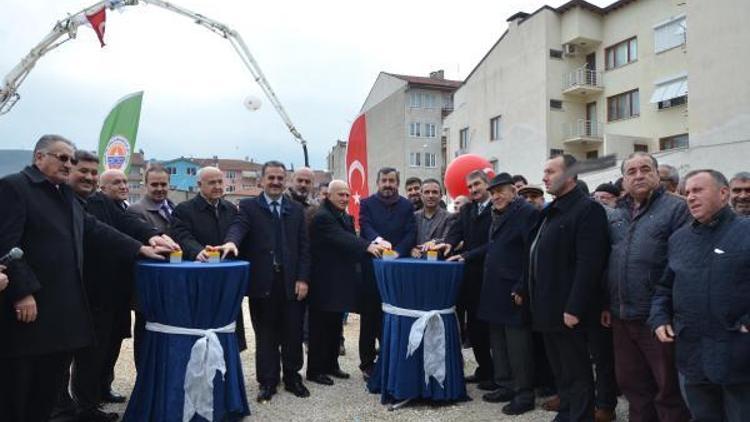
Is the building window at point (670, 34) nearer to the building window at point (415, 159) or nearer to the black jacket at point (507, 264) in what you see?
the building window at point (415, 159)

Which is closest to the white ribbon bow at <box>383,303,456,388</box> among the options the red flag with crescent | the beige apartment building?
the red flag with crescent

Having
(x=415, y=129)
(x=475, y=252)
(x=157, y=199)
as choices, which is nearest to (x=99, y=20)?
(x=157, y=199)

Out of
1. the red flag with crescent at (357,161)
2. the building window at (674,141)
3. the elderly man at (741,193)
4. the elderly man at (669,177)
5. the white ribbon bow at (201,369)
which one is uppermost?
the building window at (674,141)

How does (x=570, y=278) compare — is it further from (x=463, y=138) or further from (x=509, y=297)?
(x=463, y=138)

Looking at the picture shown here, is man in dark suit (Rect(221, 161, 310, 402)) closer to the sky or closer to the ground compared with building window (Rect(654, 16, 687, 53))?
closer to the ground

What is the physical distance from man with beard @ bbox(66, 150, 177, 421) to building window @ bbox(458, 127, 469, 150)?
88.3ft

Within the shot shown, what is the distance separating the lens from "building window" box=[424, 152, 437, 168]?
128 feet

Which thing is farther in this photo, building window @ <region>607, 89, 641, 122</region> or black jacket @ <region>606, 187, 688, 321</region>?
building window @ <region>607, 89, 641, 122</region>

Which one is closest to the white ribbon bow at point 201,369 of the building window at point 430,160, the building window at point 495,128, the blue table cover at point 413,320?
the blue table cover at point 413,320

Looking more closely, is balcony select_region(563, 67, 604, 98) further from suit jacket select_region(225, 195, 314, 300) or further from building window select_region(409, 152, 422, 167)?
suit jacket select_region(225, 195, 314, 300)

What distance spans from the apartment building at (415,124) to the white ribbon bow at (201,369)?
34124mm

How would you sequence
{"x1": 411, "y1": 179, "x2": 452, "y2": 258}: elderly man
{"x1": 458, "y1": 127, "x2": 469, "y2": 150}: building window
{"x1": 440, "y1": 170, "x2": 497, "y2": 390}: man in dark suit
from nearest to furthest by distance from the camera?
{"x1": 440, "y1": 170, "x2": 497, "y2": 390}: man in dark suit → {"x1": 411, "y1": 179, "x2": 452, "y2": 258}: elderly man → {"x1": 458, "y1": 127, "x2": 469, "y2": 150}: building window

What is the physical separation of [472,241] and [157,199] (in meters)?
2.88

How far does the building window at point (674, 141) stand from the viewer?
66.9ft
